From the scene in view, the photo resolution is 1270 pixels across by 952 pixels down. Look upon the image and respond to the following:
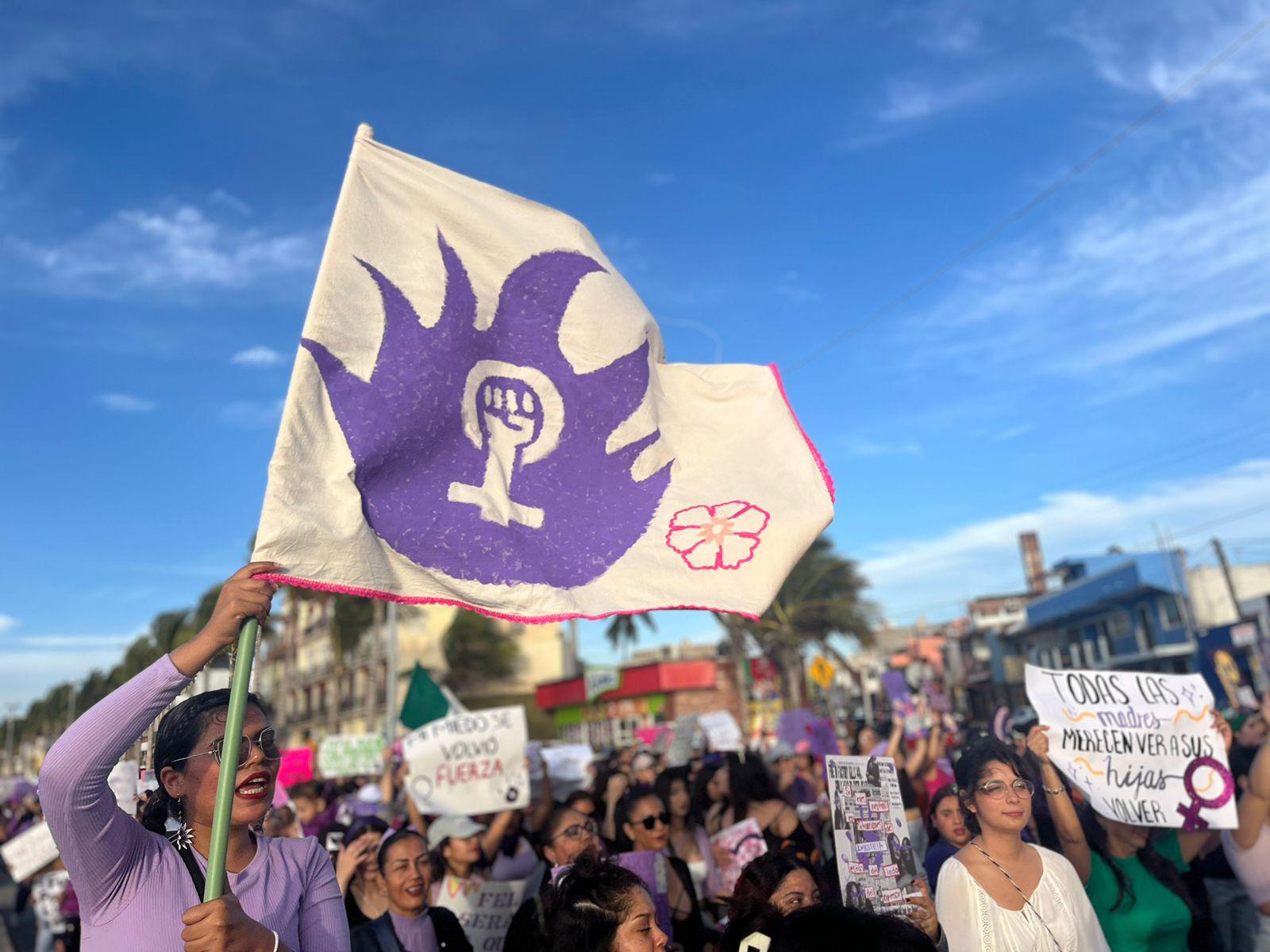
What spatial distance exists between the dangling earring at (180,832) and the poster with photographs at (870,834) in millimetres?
2461

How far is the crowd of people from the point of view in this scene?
7.39 feet

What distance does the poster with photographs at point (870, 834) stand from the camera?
163 inches

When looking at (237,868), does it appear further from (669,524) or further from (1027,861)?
(1027,861)

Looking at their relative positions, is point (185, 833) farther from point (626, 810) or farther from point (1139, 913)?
point (1139, 913)

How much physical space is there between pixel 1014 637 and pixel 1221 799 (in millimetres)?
52031

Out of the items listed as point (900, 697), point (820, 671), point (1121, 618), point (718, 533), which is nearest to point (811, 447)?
point (718, 533)

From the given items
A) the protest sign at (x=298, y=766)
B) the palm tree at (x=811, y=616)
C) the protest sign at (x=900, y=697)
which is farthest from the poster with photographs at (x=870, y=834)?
the palm tree at (x=811, y=616)

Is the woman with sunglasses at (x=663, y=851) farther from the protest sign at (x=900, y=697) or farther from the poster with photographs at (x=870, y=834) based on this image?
the protest sign at (x=900, y=697)

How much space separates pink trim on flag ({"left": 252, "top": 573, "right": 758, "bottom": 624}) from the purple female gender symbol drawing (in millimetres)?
3129

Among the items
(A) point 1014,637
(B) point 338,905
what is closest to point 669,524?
(B) point 338,905

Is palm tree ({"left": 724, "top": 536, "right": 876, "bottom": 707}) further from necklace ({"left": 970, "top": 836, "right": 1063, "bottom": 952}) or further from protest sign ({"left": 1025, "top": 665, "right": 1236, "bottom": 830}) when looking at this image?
necklace ({"left": 970, "top": 836, "right": 1063, "bottom": 952})

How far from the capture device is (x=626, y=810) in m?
5.71

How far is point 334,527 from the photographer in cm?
288

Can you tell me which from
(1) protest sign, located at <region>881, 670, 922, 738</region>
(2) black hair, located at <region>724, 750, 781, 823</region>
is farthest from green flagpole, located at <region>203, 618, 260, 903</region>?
(1) protest sign, located at <region>881, 670, 922, 738</region>
